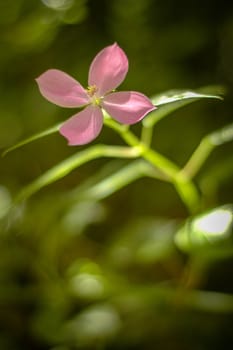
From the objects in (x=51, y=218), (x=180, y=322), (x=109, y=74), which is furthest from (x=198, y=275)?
(x=109, y=74)

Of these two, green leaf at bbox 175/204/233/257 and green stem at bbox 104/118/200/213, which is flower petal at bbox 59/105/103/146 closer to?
green stem at bbox 104/118/200/213

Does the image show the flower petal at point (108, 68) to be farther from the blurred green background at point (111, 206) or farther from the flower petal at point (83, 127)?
the blurred green background at point (111, 206)

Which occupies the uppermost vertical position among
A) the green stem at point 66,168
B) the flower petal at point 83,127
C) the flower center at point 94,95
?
the green stem at point 66,168

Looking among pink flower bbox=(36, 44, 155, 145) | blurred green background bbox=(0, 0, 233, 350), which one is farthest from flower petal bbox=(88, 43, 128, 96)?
blurred green background bbox=(0, 0, 233, 350)

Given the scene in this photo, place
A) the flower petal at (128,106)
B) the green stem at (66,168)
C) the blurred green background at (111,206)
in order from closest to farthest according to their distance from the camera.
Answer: the flower petal at (128,106) → the green stem at (66,168) → the blurred green background at (111,206)

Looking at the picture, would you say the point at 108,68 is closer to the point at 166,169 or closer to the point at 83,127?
the point at 83,127

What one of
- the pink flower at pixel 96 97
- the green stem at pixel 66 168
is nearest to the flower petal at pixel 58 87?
the pink flower at pixel 96 97
